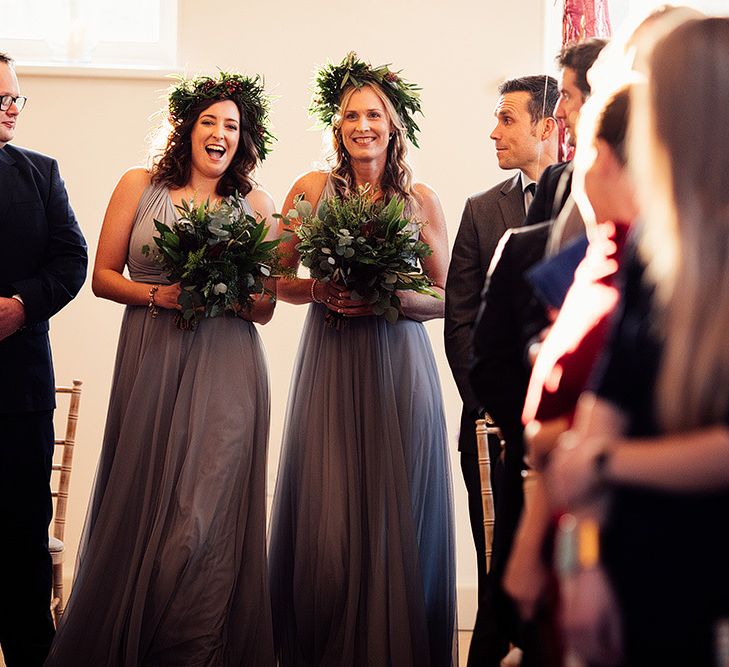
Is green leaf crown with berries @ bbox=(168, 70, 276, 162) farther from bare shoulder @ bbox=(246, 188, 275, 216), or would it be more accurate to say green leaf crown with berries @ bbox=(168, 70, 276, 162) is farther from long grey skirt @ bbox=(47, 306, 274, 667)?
long grey skirt @ bbox=(47, 306, 274, 667)

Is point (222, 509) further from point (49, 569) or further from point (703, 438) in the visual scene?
point (703, 438)

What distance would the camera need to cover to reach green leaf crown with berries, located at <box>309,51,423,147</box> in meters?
4.00

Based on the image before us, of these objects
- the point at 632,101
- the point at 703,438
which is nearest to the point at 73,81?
the point at 632,101

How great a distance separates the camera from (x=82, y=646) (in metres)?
3.57

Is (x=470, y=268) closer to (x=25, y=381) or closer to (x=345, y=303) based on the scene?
(x=345, y=303)

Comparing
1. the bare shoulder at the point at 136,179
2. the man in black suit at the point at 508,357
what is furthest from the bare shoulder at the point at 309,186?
the man in black suit at the point at 508,357

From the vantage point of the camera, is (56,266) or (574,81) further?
(56,266)

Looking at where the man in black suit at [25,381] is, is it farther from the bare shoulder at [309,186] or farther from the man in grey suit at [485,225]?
the man in grey suit at [485,225]

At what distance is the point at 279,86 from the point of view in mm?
5266

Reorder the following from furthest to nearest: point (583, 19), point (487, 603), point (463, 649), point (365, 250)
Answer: point (463, 649) < point (583, 19) < point (365, 250) < point (487, 603)

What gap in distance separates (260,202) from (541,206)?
162cm

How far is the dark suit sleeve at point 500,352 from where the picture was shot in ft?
6.62

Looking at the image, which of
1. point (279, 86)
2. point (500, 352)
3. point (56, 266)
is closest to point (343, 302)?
point (56, 266)

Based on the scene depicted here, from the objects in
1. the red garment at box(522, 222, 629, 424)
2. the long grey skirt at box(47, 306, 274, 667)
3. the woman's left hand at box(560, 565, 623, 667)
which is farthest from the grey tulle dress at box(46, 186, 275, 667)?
the woman's left hand at box(560, 565, 623, 667)
